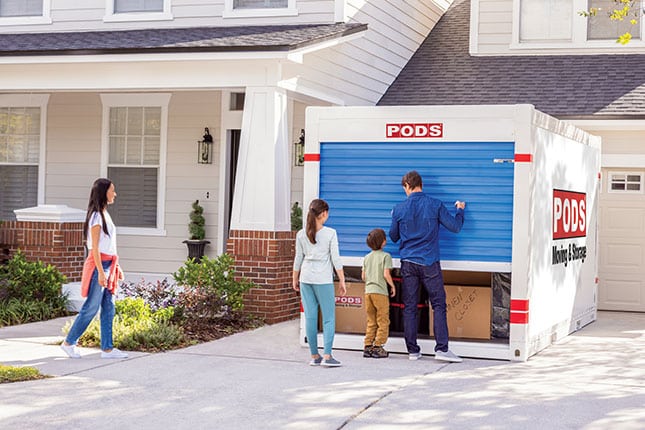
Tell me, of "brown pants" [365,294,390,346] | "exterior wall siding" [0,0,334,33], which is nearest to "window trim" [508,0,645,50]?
"exterior wall siding" [0,0,334,33]

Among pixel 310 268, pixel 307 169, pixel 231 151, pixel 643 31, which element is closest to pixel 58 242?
pixel 231 151

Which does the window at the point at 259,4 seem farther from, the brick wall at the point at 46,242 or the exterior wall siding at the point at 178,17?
the brick wall at the point at 46,242

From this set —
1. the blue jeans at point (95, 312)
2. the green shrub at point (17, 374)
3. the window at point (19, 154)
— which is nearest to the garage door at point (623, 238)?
the blue jeans at point (95, 312)

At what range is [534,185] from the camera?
10.9m

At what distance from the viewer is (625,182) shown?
53.4 feet

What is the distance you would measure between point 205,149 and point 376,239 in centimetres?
640

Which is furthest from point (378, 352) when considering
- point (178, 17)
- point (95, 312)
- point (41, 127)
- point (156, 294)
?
point (41, 127)

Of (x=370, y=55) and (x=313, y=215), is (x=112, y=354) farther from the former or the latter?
(x=370, y=55)

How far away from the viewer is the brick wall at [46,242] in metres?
14.6

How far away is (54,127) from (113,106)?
1.23 m

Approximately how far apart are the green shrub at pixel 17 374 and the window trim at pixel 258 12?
7598mm

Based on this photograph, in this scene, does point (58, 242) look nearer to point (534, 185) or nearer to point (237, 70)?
point (237, 70)

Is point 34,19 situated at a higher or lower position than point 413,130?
higher

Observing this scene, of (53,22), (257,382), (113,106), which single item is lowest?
(257,382)
